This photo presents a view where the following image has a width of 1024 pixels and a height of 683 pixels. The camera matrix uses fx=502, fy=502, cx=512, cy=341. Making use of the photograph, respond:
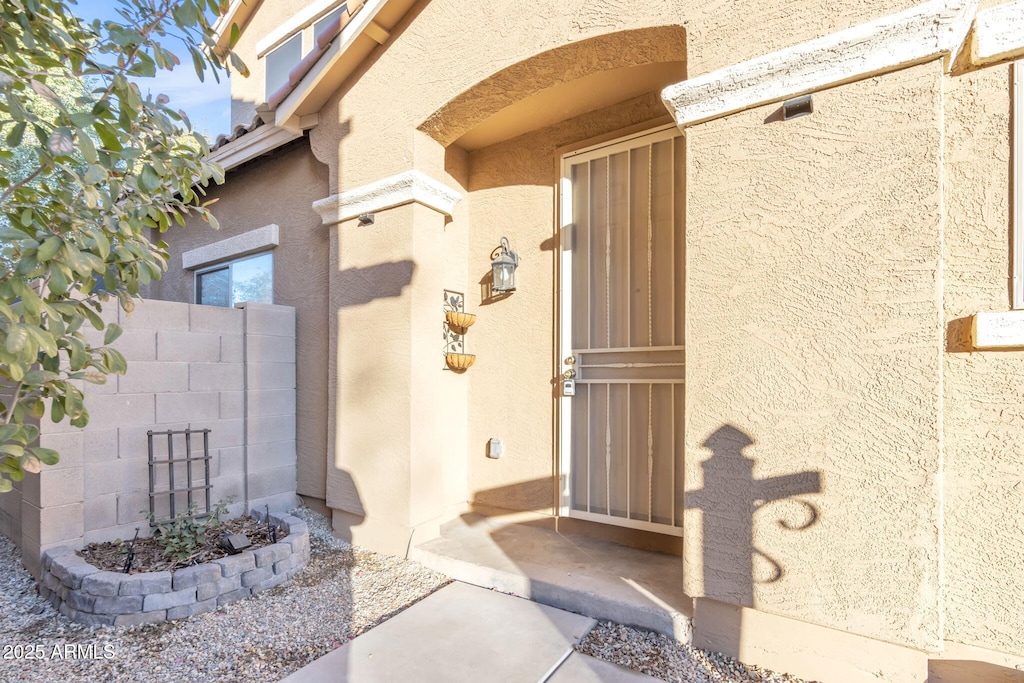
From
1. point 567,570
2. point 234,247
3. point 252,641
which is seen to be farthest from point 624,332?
point 234,247

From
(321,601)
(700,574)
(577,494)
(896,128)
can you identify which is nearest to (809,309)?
(896,128)

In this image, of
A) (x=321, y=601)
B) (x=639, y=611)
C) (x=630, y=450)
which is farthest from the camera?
(x=630, y=450)

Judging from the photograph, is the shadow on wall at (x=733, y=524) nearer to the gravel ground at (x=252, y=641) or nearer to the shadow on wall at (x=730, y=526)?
the shadow on wall at (x=730, y=526)

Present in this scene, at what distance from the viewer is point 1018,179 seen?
2121 mm

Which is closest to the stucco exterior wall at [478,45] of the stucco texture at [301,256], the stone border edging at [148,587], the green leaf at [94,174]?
the stucco texture at [301,256]

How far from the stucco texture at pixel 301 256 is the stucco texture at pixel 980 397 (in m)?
4.24

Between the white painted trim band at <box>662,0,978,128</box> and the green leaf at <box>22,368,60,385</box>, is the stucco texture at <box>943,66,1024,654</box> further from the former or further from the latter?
the green leaf at <box>22,368,60,385</box>

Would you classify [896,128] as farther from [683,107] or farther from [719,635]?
[719,635]

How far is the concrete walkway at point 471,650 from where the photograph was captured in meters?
2.38

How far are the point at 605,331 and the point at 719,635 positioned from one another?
2084 millimetres

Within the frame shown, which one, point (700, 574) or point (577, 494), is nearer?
point (700, 574)

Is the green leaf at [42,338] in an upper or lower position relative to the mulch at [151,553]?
upper

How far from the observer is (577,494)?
3953 millimetres

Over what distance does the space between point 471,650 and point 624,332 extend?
2.31 meters
